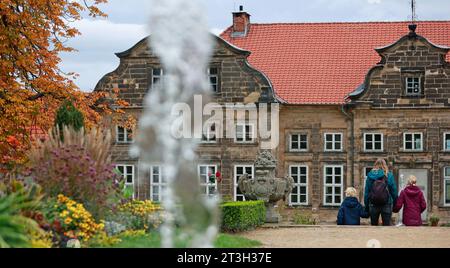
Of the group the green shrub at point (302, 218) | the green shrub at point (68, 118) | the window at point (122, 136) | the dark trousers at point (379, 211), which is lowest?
the green shrub at point (302, 218)

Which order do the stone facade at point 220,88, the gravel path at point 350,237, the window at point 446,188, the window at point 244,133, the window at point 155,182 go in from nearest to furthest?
the gravel path at point 350,237, the window at point 446,188, the stone facade at point 220,88, the window at point 244,133, the window at point 155,182

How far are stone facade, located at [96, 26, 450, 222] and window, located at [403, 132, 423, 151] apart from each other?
12 cm

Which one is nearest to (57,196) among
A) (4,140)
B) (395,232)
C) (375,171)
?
(395,232)

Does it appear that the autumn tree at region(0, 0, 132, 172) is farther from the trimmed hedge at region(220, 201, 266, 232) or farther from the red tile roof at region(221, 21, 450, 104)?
the red tile roof at region(221, 21, 450, 104)

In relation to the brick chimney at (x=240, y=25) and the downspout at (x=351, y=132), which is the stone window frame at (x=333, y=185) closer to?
the downspout at (x=351, y=132)

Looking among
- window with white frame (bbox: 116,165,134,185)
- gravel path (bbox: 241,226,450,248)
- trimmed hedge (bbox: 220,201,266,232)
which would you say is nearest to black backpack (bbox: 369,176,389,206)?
gravel path (bbox: 241,226,450,248)

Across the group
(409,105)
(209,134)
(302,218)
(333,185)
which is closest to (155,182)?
(209,134)

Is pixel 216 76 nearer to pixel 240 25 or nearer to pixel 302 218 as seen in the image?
pixel 240 25

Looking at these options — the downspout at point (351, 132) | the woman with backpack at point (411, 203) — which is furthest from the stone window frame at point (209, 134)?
the woman with backpack at point (411, 203)

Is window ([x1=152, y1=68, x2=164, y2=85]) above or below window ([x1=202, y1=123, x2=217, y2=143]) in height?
above

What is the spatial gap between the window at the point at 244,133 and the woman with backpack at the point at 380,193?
53.4ft

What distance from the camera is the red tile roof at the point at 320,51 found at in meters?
38.0

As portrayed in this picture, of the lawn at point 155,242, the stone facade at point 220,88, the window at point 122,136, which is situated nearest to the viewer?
the lawn at point 155,242

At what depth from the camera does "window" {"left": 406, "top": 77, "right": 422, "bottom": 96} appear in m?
36.9
